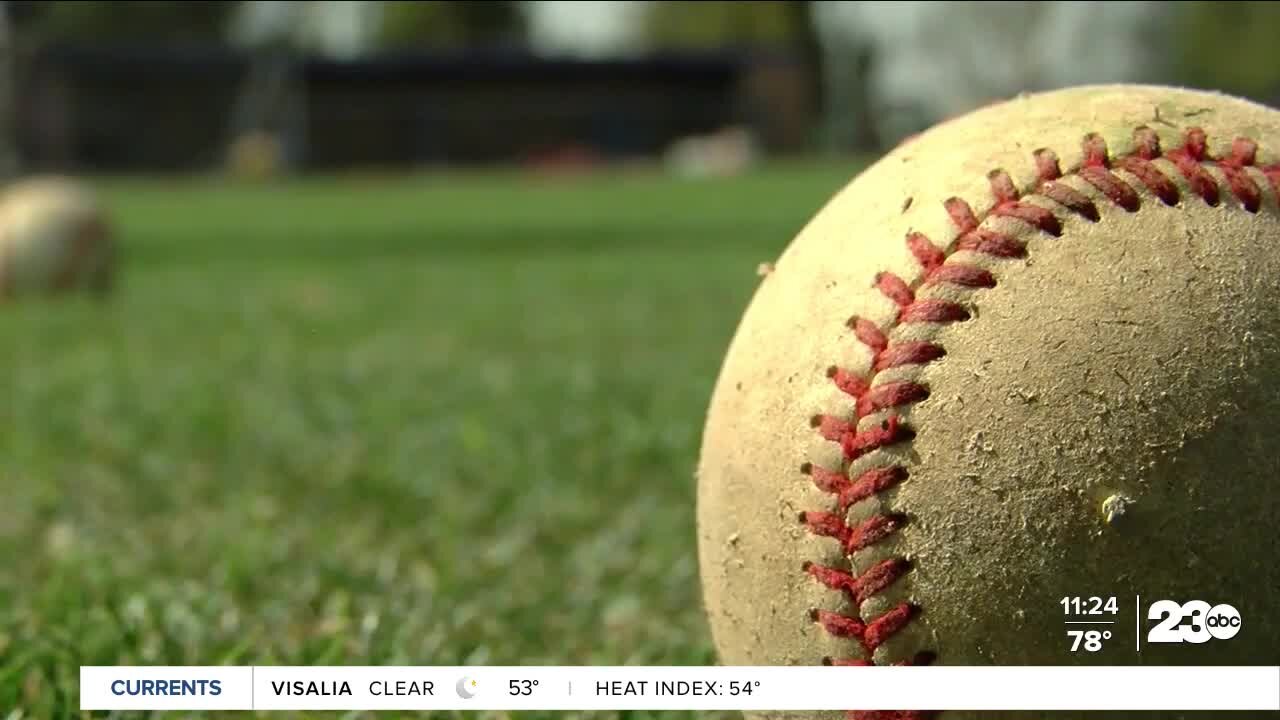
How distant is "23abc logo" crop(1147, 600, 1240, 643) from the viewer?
5.68 ft

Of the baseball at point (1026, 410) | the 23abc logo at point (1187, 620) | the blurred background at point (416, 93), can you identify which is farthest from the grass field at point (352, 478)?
the blurred background at point (416, 93)

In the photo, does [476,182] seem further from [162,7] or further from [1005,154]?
[1005,154]

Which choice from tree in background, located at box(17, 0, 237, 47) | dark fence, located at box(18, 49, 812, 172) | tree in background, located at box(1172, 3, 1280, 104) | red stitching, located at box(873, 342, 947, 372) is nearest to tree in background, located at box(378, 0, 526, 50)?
tree in background, located at box(17, 0, 237, 47)

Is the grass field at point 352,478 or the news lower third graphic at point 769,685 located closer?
the news lower third graphic at point 769,685

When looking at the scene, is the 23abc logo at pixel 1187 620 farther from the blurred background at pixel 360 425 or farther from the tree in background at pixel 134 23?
the tree in background at pixel 134 23

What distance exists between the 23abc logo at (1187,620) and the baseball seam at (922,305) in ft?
0.90

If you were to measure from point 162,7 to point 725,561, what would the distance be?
182ft

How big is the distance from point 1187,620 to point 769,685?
56 cm

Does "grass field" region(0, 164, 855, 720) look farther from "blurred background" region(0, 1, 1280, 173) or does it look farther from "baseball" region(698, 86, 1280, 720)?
"blurred background" region(0, 1, 1280, 173)

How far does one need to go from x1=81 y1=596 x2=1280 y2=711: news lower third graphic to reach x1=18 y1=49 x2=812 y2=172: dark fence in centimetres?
4827

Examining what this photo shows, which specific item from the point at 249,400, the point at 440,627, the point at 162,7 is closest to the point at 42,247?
the point at 249,400

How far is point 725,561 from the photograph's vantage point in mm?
2131

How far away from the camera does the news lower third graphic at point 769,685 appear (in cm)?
176

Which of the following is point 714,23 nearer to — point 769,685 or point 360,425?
point 360,425
